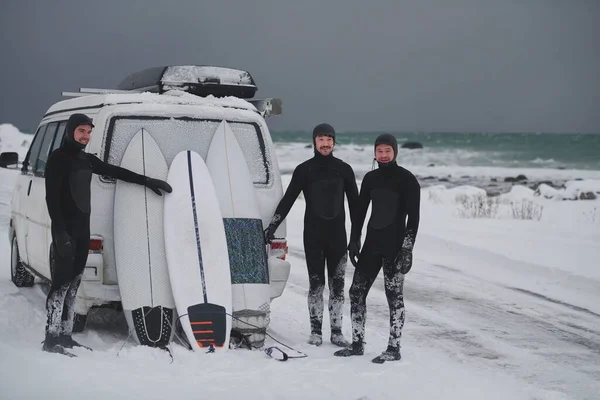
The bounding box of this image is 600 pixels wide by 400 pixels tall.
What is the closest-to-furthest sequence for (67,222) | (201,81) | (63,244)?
(63,244) → (67,222) → (201,81)

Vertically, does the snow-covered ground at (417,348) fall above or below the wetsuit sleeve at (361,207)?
below

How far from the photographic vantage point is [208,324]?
5695 mm

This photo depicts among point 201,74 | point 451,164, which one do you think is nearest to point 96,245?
point 201,74

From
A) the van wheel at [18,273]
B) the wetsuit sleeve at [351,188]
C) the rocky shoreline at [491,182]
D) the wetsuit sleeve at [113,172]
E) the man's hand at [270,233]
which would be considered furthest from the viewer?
the rocky shoreline at [491,182]

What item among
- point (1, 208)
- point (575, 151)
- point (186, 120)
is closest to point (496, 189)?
point (1, 208)

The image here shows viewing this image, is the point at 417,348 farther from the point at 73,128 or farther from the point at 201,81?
the point at 201,81

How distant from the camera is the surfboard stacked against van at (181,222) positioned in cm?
578

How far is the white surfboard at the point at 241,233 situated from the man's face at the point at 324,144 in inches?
29.3

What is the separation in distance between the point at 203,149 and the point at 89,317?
6.83ft

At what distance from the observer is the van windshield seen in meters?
6.20

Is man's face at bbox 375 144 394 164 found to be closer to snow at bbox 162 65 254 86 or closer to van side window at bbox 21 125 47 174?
snow at bbox 162 65 254 86

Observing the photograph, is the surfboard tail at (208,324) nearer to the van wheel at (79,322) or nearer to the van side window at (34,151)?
the van wheel at (79,322)

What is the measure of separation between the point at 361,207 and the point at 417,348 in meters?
1.44

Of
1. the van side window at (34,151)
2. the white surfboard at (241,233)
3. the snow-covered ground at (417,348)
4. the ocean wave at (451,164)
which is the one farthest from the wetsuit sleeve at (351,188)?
the ocean wave at (451,164)
